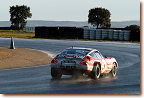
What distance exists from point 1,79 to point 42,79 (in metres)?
1.66

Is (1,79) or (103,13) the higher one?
(103,13)

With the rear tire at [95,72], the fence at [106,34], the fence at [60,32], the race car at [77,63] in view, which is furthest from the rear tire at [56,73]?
the fence at [60,32]

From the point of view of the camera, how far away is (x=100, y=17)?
13138cm

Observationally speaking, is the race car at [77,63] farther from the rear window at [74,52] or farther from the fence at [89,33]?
the fence at [89,33]

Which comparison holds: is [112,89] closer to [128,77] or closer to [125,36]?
[128,77]

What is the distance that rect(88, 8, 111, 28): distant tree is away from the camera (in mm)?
130875

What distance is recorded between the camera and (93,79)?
15188 mm

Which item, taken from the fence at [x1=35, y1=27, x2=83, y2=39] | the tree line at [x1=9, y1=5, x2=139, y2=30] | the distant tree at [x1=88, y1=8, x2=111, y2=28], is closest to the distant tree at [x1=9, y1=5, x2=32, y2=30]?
the tree line at [x1=9, y1=5, x2=139, y2=30]

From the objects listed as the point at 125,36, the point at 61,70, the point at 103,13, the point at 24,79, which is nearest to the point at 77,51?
the point at 61,70

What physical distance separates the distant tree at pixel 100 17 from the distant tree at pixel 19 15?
72.1 ft

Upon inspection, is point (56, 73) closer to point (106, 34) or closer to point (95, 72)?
point (95, 72)

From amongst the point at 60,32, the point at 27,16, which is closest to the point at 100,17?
the point at 27,16

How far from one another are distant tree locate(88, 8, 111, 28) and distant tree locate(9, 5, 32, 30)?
2196cm

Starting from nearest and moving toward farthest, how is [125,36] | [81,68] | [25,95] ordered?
[25,95]
[81,68]
[125,36]
